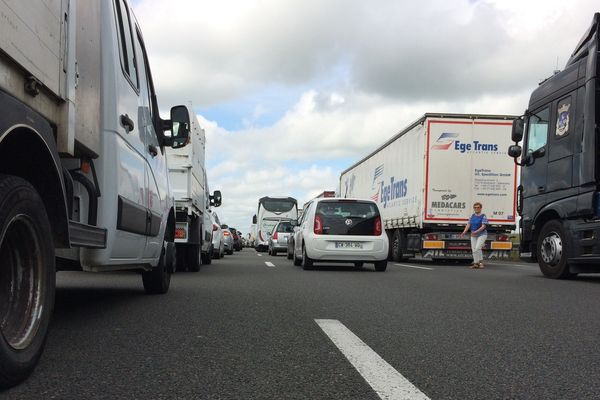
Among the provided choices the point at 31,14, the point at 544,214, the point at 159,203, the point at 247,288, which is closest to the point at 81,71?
the point at 31,14

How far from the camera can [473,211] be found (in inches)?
648

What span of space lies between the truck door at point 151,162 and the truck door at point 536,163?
7.08 metres

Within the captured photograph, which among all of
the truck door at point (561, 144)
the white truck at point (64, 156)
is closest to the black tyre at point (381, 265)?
the truck door at point (561, 144)

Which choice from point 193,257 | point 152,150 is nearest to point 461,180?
point 193,257

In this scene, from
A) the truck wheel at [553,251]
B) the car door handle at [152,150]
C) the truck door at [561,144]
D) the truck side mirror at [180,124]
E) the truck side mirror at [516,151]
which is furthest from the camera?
the truck side mirror at [516,151]

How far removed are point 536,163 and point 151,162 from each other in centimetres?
769

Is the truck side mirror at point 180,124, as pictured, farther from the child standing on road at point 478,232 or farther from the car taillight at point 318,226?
the child standing on road at point 478,232

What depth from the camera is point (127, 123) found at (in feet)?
15.3

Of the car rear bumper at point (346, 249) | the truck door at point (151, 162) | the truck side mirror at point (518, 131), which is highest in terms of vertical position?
the truck side mirror at point (518, 131)

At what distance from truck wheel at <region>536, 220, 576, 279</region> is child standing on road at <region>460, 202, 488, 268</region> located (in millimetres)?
4199

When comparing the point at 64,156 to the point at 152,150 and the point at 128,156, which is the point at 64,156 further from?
the point at 152,150

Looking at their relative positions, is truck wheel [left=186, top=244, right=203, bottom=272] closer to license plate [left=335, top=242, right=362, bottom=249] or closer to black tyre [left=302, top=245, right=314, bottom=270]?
black tyre [left=302, top=245, right=314, bottom=270]

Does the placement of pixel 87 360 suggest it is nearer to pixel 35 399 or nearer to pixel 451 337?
pixel 35 399

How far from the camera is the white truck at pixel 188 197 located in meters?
10.5
